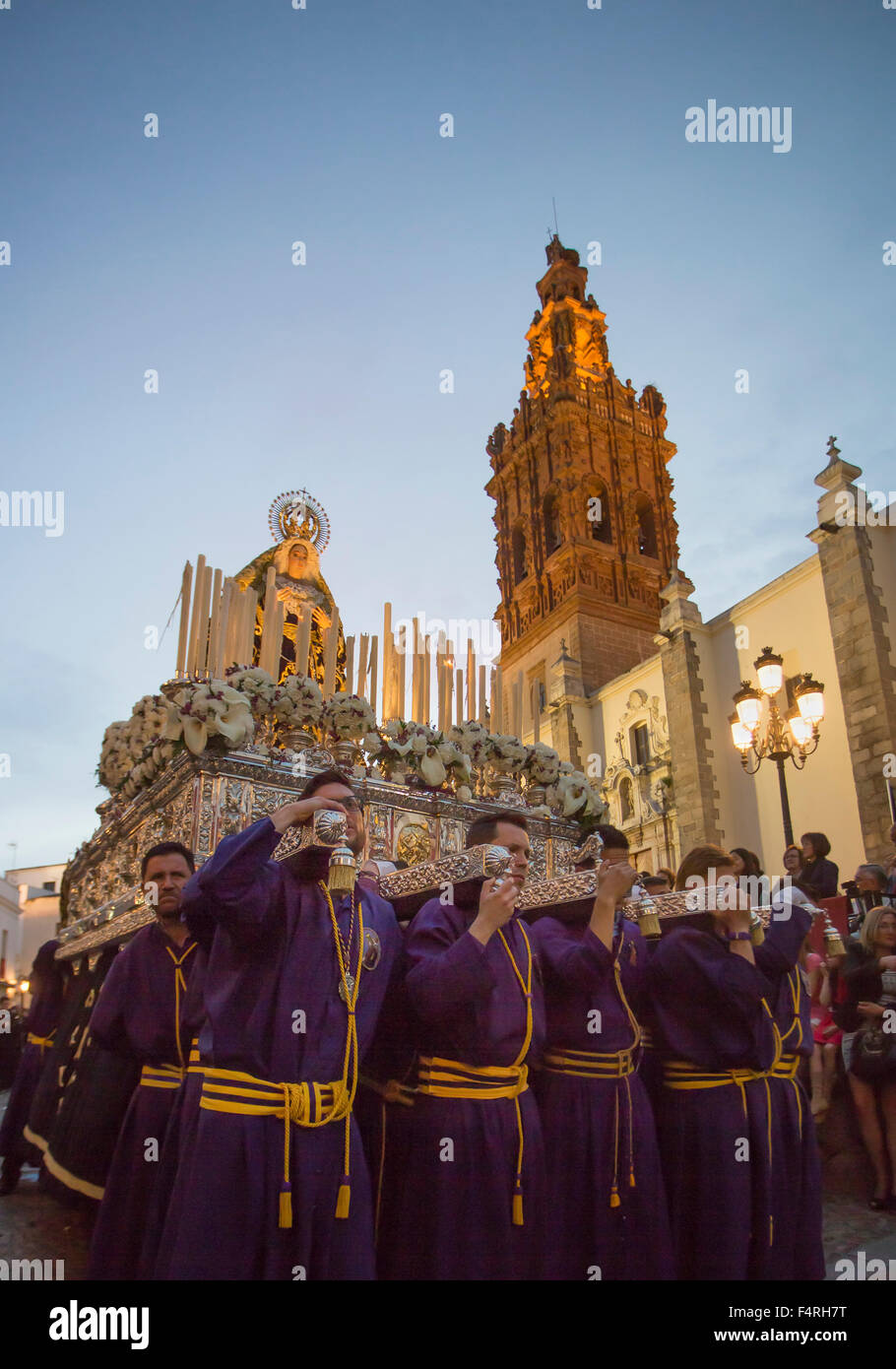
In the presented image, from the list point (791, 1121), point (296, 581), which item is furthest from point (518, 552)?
point (791, 1121)

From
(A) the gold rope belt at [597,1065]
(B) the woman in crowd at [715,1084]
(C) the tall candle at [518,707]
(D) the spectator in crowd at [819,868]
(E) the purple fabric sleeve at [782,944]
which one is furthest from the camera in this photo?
(D) the spectator in crowd at [819,868]

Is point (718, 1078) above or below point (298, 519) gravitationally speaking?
below

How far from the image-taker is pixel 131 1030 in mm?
3729

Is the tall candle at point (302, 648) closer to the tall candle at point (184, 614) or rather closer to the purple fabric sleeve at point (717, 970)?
the tall candle at point (184, 614)

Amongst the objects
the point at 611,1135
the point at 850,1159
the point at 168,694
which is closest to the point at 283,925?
the point at 611,1135

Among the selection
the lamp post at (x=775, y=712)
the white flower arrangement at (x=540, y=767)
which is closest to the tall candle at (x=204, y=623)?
the white flower arrangement at (x=540, y=767)

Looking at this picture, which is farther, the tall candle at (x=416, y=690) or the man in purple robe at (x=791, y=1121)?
the tall candle at (x=416, y=690)

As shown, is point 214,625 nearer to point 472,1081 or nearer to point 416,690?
point 416,690

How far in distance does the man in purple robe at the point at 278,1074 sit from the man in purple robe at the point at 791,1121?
1.75 m

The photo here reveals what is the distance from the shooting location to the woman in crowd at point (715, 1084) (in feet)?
10.5

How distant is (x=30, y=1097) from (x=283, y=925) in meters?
4.83

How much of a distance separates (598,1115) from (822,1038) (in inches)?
132

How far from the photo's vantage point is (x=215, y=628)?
218 inches
